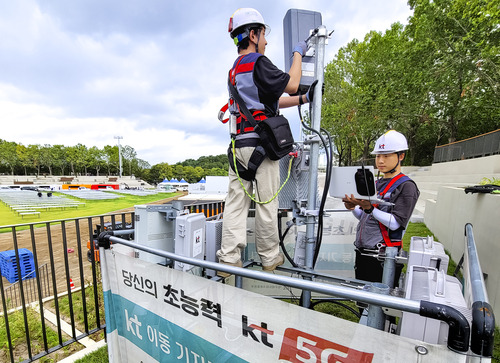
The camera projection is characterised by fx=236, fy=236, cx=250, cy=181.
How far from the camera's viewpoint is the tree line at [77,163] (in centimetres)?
6912

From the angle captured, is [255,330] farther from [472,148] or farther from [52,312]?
[472,148]

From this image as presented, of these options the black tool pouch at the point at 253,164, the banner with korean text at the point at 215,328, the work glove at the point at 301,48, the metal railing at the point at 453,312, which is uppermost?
the work glove at the point at 301,48

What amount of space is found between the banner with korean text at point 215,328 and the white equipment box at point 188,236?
0.44 m

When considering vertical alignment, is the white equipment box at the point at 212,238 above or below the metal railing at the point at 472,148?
below

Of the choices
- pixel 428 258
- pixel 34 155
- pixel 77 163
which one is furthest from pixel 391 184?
pixel 34 155

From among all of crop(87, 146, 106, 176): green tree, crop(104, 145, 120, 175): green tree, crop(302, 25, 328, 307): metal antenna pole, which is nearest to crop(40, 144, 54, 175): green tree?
crop(87, 146, 106, 176): green tree

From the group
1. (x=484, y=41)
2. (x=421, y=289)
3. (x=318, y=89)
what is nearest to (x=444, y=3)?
(x=484, y=41)

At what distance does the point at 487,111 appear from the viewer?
54.2 ft

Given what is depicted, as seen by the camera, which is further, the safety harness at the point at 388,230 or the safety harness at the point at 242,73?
the safety harness at the point at 388,230

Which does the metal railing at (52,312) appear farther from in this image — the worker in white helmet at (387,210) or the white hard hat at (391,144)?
the white hard hat at (391,144)

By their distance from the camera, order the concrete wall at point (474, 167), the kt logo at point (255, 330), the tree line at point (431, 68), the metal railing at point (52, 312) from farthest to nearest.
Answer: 1. the tree line at point (431, 68)
2. the concrete wall at point (474, 167)
3. the metal railing at point (52, 312)
4. the kt logo at point (255, 330)

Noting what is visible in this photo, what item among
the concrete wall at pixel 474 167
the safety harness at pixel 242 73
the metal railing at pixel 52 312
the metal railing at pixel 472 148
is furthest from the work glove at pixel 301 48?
the metal railing at pixel 472 148

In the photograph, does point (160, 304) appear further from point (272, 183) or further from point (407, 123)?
point (407, 123)

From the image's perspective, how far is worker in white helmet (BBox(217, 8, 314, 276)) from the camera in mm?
1837
